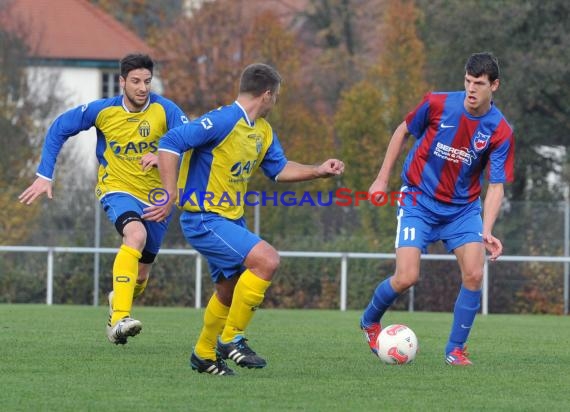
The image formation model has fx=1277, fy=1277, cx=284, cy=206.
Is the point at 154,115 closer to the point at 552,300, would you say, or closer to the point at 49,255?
the point at 49,255

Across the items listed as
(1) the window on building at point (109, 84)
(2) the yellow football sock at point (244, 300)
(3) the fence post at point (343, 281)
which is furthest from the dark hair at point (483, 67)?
(1) the window on building at point (109, 84)

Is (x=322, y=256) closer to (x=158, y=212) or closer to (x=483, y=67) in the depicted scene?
(x=483, y=67)

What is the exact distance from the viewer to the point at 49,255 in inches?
812

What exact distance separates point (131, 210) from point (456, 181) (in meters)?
2.57

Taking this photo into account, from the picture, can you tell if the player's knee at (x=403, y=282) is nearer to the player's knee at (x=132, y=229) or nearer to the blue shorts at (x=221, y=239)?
the blue shorts at (x=221, y=239)

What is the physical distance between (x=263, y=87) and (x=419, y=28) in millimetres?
25900

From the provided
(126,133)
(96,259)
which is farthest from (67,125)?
(96,259)

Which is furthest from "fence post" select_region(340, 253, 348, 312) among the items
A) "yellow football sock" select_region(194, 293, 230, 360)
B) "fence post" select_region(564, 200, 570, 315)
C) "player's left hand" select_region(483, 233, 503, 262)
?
"yellow football sock" select_region(194, 293, 230, 360)

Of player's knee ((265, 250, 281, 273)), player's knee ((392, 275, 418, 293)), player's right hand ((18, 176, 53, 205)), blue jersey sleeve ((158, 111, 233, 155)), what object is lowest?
player's knee ((392, 275, 418, 293))

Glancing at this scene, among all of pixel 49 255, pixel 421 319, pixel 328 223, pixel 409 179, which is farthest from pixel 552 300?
pixel 409 179

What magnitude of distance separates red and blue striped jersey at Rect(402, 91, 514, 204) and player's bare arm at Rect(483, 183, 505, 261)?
0.26 ft

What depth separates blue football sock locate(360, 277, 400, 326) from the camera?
30.5 ft

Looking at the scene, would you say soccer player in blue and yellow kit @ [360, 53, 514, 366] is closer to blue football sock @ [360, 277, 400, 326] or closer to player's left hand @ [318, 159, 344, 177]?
blue football sock @ [360, 277, 400, 326]

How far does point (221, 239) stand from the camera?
7.80 metres
